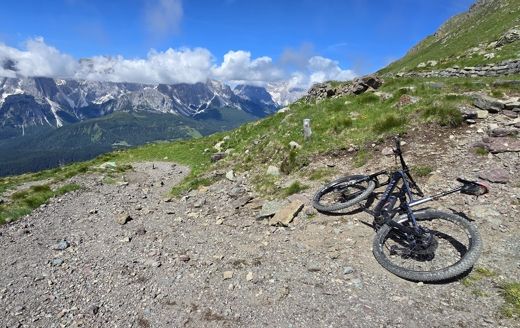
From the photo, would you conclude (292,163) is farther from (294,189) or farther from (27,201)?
(27,201)

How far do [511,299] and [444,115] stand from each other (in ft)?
39.2

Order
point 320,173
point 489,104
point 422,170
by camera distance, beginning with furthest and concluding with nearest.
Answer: point 489,104 → point 320,173 → point 422,170

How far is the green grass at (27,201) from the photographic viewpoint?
64.2ft

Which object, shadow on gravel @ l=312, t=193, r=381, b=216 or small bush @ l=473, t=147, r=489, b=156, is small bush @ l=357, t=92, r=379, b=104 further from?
shadow on gravel @ l=312, t=193, r=381, b=216

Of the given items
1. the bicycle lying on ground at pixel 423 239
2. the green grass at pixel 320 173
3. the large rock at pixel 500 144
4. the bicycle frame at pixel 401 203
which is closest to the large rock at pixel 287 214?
the green grass at pixel 320 173

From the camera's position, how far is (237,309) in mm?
10203

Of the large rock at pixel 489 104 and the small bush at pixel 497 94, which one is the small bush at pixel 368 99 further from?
the large rock at pixel 489 104

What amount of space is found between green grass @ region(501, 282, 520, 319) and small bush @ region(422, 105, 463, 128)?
35.4 ft

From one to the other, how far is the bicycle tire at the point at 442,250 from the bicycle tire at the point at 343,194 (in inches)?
90.7

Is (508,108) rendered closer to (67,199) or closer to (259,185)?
(259,185)

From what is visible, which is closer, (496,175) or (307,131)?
(496,175)

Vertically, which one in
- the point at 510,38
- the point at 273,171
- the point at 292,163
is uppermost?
the point at 510,38

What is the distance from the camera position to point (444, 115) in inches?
743

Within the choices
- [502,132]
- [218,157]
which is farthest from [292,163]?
[218,157]
